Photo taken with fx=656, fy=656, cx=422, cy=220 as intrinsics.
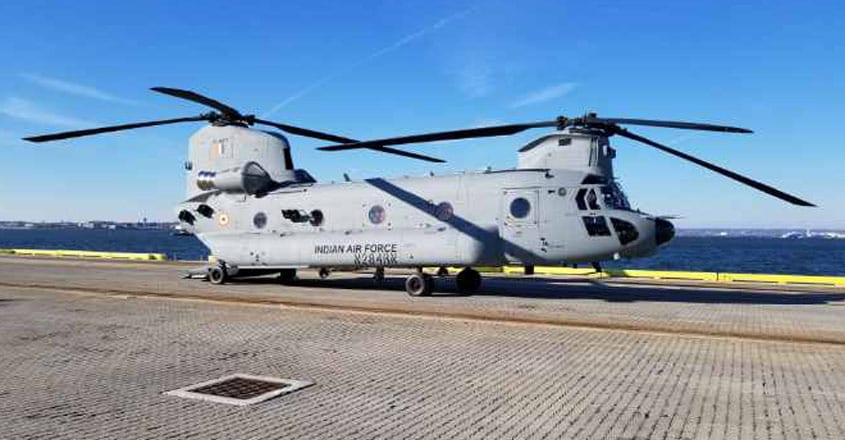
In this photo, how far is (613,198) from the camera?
17344 millimetres

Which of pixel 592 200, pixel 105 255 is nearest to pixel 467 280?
pixel 592 200

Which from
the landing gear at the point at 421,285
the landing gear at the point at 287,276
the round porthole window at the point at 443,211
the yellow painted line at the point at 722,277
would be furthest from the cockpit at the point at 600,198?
the landing gear at the point at 287,276

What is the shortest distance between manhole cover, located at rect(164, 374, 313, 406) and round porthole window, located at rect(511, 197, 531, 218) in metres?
10.8

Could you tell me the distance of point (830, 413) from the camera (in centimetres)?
698

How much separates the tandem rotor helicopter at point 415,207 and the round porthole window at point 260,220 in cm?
3

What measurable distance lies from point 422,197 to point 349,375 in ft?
36.9

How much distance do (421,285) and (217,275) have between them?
863 centimetres

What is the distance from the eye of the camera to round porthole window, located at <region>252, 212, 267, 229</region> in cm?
2238

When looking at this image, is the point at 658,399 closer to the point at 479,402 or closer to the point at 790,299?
the point at 479,402

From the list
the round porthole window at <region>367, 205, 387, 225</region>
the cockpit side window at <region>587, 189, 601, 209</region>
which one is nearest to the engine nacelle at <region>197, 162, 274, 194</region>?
the round porthole window at <region>367, 205, 387, 225</region>

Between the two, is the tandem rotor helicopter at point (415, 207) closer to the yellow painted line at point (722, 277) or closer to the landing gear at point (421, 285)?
the landing gear at point (421, 285)

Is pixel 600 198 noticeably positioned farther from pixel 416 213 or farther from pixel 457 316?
pixel 457 316

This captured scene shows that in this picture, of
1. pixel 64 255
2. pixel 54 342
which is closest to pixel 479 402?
pixel 54 342

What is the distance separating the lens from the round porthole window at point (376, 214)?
20.2 meters
